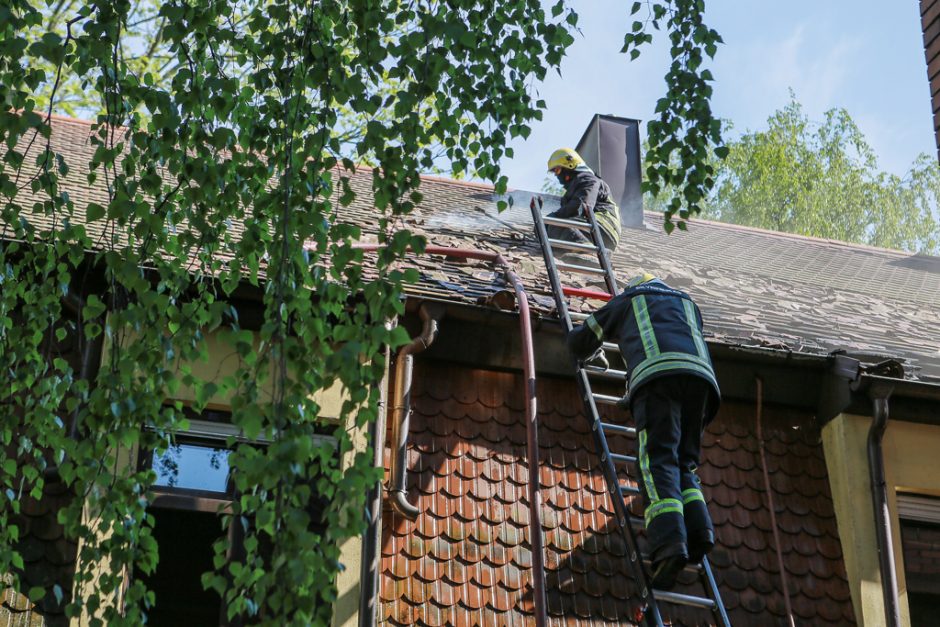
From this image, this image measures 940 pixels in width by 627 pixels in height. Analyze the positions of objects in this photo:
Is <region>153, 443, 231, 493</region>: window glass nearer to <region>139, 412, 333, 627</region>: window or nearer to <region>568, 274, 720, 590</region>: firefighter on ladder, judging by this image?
<region>139, 412, 333, 627</region>: window

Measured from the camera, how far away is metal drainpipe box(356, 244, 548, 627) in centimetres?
566

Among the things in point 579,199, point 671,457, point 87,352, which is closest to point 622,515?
point 671,457

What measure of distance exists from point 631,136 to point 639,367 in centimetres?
670

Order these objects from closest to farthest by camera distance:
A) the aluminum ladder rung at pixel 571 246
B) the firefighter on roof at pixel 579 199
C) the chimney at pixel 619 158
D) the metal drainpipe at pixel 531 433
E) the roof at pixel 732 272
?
the metal drainpipe at pixel 531 433, the aluminum ladder rung at pixel 571 246, the roof at pixel 732 272, the firefighter on roof at pixel 579 199, the chimney at pixel 619 158

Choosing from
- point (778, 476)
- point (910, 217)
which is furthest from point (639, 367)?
point (910, 217)

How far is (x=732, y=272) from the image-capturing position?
10312 mm

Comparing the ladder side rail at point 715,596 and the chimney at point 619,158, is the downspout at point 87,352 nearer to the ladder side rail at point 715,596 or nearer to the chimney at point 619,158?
the ladder side rail at point 715,596

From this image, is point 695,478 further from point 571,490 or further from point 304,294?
point 304,294

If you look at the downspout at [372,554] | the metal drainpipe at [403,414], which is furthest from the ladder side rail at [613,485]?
the downspout at [372,554]

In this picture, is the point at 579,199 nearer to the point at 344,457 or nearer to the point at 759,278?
the point at 759,278

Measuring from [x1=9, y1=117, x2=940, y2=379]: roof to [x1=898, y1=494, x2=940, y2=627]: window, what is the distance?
2.72 feet

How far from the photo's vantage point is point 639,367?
5.97 metres

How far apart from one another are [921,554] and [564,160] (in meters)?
4.18

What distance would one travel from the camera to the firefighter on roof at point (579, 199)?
923 centimetres
